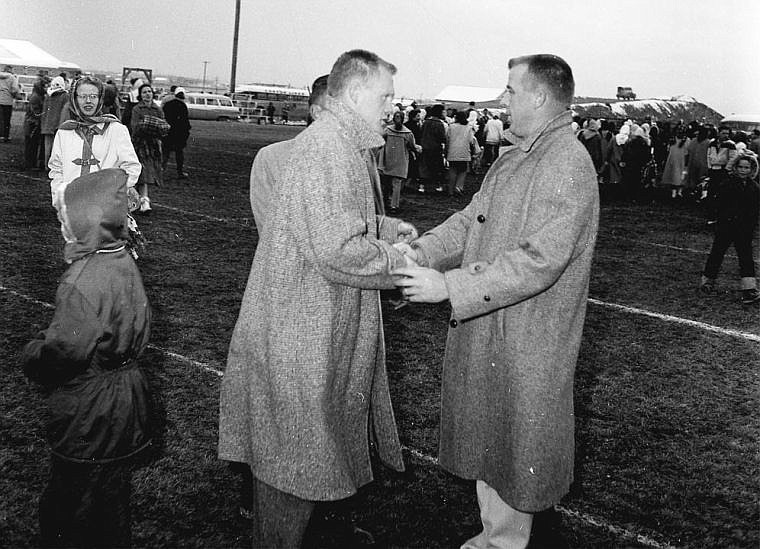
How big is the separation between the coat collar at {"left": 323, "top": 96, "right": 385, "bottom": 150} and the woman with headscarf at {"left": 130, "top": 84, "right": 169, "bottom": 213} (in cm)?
933

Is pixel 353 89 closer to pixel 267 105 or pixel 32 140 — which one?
pixel 32 140

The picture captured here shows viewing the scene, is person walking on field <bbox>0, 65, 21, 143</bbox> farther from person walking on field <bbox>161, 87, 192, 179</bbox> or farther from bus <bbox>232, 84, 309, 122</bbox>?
bus <bbox>232, 84, 309, 122</bbox>

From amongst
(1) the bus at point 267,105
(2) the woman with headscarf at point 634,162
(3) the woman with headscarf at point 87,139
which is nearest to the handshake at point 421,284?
(3) the woman with headscarf at point 87,139

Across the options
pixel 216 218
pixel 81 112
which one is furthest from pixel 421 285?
pixel 216 218

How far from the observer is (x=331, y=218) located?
2705 millimetres

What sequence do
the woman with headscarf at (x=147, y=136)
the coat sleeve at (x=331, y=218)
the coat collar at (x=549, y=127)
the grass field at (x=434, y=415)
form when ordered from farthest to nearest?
the woman with headscarf at (x=147, y=136), the grass field at (x=434, y=415), the coat collar at (x=549, y=127), the coat sleeve at (x=331, y=218)

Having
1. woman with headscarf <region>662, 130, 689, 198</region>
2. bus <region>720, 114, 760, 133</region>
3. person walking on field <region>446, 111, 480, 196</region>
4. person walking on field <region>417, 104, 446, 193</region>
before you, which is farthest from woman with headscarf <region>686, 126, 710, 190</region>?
bus <region>720, 114, 760, 133</region>

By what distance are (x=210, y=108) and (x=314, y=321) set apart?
45.0m

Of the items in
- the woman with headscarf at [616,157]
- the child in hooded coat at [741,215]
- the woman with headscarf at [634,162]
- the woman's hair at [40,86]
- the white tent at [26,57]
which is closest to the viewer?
the child in hooded coat at [741,215]

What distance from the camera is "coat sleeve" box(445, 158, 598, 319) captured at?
9.35 feet

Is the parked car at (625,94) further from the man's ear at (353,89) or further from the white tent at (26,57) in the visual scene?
the man's ear at (353,89)

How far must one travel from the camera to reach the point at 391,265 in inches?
112

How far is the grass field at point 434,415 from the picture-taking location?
3770mm

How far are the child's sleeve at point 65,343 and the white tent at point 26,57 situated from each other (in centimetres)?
5902
